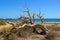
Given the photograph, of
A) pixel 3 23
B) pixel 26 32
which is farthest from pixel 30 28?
pixel 3 23

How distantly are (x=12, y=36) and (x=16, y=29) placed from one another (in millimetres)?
2363

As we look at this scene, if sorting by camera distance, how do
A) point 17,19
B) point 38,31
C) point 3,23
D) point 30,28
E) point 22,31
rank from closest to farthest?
point 22,31
point 30,28
point 38,31
point 17,19
point 3,23

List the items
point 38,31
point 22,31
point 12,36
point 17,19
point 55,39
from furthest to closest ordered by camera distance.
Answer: point 17,19, point 38,31, point 22,31, point 12,36, point 55,39

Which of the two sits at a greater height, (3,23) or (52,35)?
(52,35)

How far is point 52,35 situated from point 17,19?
27.1 ft

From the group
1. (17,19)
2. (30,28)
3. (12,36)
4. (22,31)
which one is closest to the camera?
(12,36)

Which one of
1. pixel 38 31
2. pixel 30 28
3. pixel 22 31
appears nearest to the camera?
pixel 22 31

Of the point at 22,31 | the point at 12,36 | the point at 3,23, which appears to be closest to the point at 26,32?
the point at 22,31

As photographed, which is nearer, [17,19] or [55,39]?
[55,39]

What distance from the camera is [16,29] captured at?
67.9ft

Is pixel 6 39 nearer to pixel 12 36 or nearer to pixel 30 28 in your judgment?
pixel 12 36

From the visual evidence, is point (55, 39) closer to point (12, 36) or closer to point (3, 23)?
point (12, 36)

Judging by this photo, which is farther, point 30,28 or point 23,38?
point 30,28

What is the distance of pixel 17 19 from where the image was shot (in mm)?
25031
